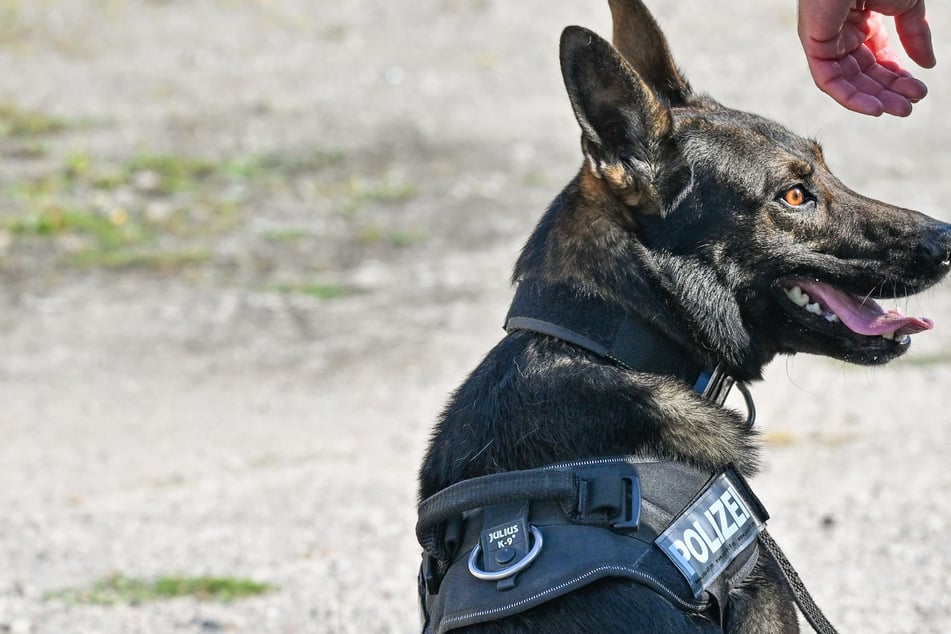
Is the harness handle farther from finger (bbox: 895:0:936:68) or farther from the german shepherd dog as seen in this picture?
finger (bbox: 895:0:936:68)

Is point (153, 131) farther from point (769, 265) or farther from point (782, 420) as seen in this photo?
point (769, 265)

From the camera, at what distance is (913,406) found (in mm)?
7703

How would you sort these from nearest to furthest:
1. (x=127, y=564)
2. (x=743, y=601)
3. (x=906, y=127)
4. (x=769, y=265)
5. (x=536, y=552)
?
1. (x=536, y=552)
2. (x=743, y=601)
3. (x=769, y=265)
4. (x=127, y=564)
5. (x=906, y=127)

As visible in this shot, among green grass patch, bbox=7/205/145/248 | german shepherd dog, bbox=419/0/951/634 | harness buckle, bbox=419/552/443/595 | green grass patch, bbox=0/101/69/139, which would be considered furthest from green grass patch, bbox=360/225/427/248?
harness buckle, bbox=419/552/443/595

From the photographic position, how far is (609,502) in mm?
2682

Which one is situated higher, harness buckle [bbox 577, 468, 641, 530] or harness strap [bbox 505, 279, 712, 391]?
harness strap [bbox 505, 279, 712, 391]

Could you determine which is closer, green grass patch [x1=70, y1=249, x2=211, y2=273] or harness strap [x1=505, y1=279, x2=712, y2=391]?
harness strap [x1=505, y1=279, x2=712, y2=391]

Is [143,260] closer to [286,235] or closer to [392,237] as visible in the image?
[286,235]

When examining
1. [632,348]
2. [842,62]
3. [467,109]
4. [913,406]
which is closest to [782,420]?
[913,406]

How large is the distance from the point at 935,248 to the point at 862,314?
0.93 feet

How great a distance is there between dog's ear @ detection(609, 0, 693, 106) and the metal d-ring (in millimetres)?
1540

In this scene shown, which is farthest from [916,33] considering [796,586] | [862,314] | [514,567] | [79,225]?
[79,225]

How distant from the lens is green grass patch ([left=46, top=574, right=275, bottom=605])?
5059mm

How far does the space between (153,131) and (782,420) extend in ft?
27.5
